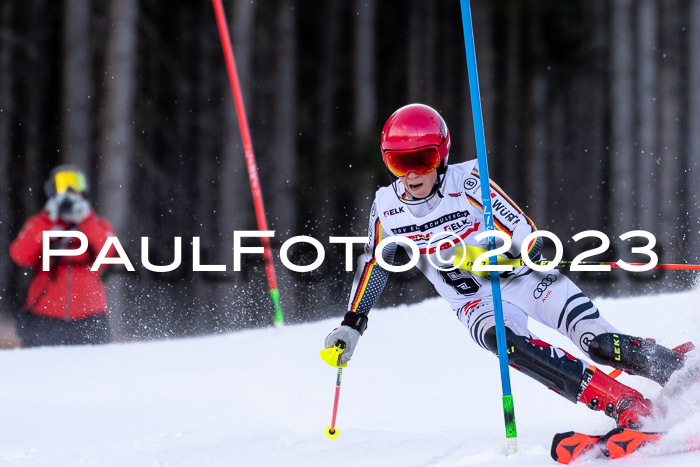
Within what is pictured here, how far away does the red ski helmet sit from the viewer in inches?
164

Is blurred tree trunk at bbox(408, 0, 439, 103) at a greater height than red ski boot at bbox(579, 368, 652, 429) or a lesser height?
greater

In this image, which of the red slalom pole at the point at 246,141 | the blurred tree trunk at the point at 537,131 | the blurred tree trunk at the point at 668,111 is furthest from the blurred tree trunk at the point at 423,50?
the red slalom pole at the point at 246,141

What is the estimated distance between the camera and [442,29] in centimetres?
2377

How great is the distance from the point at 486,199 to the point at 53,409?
3.14m

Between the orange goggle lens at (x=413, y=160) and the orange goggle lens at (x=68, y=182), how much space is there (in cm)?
397

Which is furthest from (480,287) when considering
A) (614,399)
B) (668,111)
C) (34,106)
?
(34,106)

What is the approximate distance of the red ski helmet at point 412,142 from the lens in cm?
416

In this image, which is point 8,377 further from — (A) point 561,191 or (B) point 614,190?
(A) point 561,191

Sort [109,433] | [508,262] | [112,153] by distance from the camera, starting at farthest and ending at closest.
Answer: [112,153] < [109,433] < [508,262]

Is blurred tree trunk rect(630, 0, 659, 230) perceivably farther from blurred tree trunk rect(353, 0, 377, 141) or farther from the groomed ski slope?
the groomed ski slope

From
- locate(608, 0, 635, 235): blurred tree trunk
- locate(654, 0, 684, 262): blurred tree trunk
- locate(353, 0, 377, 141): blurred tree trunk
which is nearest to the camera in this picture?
locate(608, 0, 635, 235): blurred tree trunk

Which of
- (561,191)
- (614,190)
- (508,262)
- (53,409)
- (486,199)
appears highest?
(486,199)

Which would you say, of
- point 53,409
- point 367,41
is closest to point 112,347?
point 53,409

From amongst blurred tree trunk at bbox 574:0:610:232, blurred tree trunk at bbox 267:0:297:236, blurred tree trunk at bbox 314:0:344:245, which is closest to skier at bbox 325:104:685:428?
blurred tree trunk at bbox 267:0:297:236
